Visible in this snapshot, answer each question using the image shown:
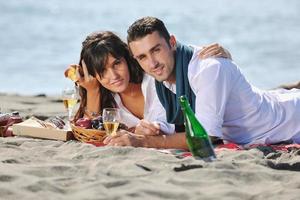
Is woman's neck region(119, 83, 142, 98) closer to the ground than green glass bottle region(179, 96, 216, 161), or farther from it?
farther from it

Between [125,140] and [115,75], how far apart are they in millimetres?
601

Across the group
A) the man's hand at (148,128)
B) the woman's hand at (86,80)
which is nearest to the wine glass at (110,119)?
the man's hand at (148,128)

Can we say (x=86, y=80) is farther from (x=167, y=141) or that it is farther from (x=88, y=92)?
(x=167, y=141)

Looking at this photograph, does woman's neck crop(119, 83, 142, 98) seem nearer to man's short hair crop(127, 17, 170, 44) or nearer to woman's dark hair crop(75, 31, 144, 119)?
woman's dark hair crop(75, 31, 144, 119)

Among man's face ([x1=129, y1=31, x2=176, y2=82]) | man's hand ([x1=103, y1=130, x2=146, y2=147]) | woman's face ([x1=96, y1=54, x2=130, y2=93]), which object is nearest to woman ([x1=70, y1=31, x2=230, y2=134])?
woman's face ([x1=96, y1=54, x2=130, y2=93])

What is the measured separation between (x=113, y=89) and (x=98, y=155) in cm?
95

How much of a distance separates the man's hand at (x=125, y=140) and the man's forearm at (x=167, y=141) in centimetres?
4

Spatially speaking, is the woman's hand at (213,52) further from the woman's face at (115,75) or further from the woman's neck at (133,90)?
the woman's neck at (133,90)

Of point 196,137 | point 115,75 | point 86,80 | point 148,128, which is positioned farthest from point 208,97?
point 86,80

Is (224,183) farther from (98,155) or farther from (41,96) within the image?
(41,96)

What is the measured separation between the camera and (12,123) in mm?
5980

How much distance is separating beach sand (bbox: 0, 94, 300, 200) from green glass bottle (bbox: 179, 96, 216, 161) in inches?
2.6

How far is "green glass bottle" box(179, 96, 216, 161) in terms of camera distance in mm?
4242

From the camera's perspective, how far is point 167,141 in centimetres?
498
